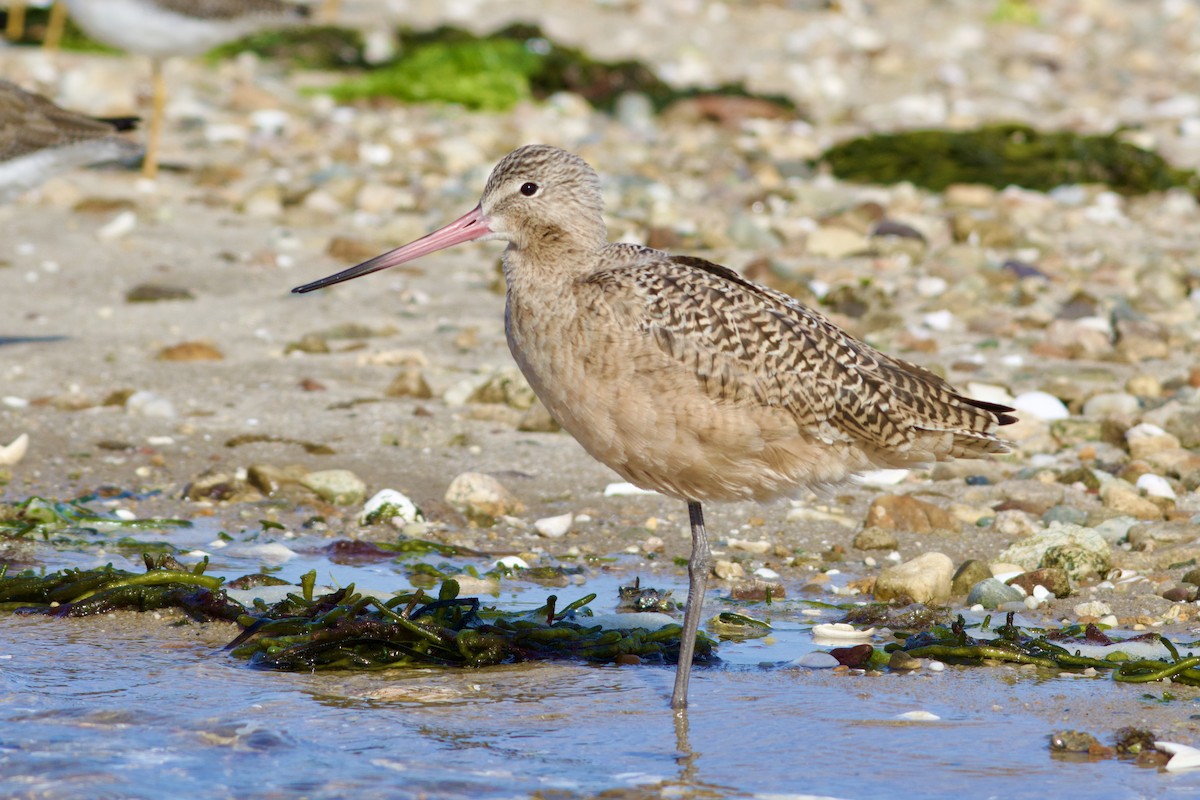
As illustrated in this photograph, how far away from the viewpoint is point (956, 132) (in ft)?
43.4

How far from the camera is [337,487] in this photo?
6.75 m

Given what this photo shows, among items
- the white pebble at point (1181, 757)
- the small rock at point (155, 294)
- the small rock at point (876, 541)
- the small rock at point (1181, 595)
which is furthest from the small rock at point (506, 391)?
the white pebble at point (1181, 757)

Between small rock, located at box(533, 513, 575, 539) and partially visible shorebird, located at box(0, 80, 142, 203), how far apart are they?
452 cm

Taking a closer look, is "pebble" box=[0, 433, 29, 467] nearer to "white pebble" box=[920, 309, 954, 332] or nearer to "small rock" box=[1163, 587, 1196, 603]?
"small rock" box=[1163, 587, 1196, 603]

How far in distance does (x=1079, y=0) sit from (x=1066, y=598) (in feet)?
54.8

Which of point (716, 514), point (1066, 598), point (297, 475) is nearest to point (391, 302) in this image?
point (297, 475)

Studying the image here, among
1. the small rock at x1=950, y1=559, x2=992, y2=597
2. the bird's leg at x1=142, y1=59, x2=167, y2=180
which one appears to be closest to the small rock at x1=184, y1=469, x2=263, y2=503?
the small rock at x1=950, y1=559, x2=992, y2=597

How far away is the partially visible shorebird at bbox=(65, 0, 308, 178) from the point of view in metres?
12.1

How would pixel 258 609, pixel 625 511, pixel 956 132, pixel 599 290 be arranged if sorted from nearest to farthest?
1. pixel 599 290
2. pixel 258 609
3. pixel 625 511
4. pixel 956 132

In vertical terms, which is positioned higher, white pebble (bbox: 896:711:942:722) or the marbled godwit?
the marbled godwit

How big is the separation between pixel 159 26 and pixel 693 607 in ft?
29.4

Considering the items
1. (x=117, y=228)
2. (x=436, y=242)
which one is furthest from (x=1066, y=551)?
(x=117, y=228)

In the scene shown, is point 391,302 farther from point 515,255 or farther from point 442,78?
point 442,78

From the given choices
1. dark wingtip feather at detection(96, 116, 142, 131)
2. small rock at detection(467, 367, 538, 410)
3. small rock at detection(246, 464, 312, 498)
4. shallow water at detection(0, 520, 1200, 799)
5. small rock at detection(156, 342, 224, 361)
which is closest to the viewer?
shallow water at detection(0, 520, 1200, 799)
